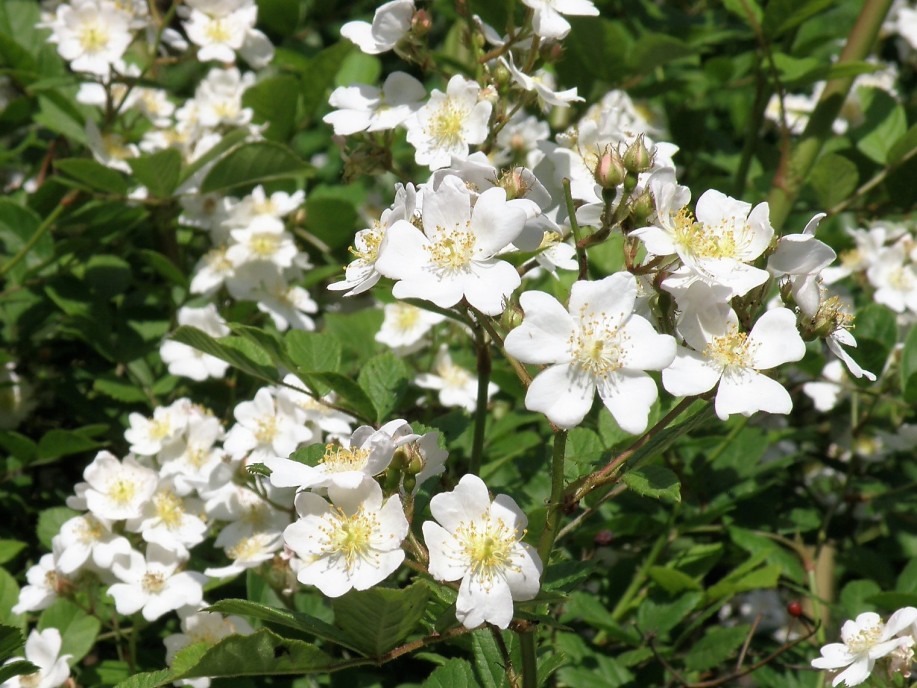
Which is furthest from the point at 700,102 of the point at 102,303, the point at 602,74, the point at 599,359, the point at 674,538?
the point at 599,359

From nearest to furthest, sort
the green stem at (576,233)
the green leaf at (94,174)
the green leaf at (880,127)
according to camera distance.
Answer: the green stem at (576,233) < the green leaf at (94,174) < the green leaf at (880,127)

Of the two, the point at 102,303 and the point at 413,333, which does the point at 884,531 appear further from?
the point at 102,303

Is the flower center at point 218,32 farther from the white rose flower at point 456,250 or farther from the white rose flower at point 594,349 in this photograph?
the white rose flower at point 594,349

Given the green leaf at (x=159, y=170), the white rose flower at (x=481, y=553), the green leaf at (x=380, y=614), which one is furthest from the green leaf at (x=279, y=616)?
the green leaf at (x=159, y=170)

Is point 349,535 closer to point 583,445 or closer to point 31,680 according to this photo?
point 583,445

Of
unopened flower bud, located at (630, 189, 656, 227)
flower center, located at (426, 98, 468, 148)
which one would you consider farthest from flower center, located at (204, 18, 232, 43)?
unopened flower bud, located at (630, 189, 656, 227)
